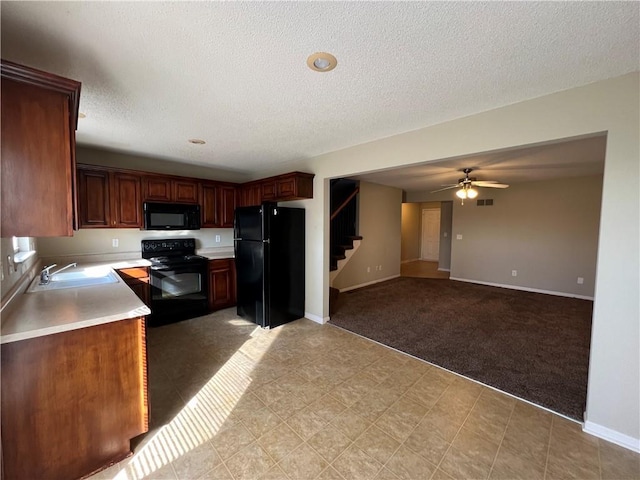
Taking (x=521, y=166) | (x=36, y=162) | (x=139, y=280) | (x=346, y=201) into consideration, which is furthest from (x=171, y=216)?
(x=521, y=166)

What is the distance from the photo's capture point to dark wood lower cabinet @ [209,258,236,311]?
4371 millimetres

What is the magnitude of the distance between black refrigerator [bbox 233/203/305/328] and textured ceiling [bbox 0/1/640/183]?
152 cm

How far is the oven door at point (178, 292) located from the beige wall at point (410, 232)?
277 inches

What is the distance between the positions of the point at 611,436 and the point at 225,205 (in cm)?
510

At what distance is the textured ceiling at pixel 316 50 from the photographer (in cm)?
123

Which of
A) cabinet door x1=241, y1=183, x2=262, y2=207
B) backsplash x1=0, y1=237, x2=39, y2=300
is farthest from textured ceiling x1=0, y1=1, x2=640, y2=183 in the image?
cabinet door x1=241, y1=183, x2=262, y2=207

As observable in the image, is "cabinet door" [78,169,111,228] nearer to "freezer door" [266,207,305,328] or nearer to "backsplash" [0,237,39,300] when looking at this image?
"backsplash" [0,237,39,300]

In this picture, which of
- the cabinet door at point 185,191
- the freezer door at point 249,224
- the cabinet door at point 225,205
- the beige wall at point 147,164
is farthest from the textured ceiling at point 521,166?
the cabinet door at point 185,191

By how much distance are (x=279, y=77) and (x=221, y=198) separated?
10.8ft

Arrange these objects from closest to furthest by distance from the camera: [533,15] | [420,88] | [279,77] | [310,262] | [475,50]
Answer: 1. [533,15]
2. [475,50]
3. [279,77]
4. [420,88]
5. [310,262]

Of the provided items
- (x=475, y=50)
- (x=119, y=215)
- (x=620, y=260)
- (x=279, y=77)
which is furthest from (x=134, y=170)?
(x=620, y=260)

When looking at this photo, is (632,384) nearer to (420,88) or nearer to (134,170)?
(420,88)

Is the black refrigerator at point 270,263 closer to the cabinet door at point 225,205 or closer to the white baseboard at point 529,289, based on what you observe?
the cabinet door at point 225,205

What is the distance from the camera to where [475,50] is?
149 centimetres
